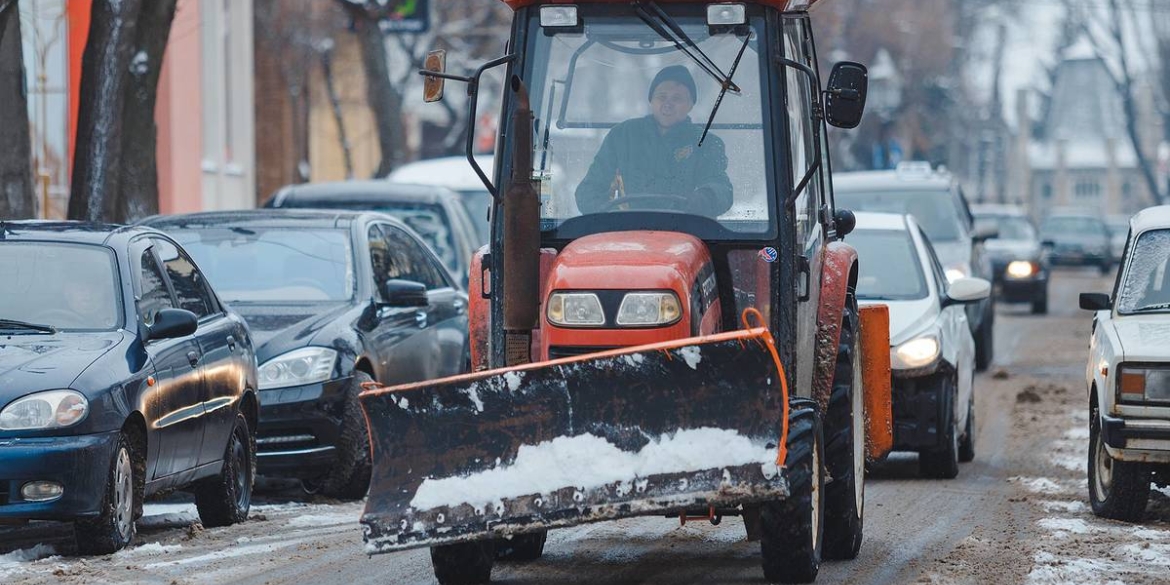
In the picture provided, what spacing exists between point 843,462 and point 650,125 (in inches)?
67.3

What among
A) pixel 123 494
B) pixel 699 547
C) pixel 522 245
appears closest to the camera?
pixel 522 245

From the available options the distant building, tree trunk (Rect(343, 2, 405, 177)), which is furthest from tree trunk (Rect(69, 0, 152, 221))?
the distant building

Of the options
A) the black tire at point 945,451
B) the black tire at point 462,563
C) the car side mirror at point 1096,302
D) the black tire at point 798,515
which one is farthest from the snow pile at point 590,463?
the black tire at point 945,451

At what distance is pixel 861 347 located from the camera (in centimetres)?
975

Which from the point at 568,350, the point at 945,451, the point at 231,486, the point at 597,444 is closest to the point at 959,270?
the point at 945,451

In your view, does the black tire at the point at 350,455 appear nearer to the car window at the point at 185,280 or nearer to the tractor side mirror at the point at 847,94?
the car window at the point at 185,280

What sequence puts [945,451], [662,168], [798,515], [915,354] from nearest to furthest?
[798,515]
[662,168]
[945,451]
[915,354]

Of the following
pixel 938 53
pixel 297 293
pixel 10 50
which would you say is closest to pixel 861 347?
pixel 297 293

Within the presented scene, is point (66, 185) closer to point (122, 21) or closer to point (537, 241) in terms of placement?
point (122, 21)

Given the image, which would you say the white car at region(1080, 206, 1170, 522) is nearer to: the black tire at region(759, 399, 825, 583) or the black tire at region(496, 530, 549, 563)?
the black tire at region(759, 399, 825, 583)

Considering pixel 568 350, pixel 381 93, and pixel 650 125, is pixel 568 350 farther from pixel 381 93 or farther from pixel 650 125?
pixel 381 93

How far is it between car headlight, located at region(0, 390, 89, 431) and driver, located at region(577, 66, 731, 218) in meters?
2.43

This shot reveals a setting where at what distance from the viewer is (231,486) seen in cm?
1062

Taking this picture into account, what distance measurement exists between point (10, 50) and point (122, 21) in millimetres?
1115
